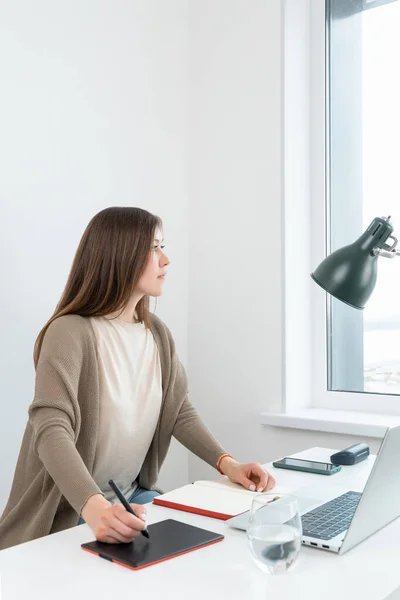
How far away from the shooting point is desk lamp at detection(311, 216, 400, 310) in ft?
4.58

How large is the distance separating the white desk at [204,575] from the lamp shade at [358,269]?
512 mm

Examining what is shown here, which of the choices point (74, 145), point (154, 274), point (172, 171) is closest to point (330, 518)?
point (154, 274)

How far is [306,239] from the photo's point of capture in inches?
101

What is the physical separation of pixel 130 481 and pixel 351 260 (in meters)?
0.84

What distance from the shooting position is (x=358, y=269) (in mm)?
1396

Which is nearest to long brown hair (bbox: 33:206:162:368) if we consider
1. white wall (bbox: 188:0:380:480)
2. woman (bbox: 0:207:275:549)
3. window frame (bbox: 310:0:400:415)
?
woman (bbox: 0:207:275:549)

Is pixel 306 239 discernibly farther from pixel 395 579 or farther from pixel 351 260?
pixel 395 579

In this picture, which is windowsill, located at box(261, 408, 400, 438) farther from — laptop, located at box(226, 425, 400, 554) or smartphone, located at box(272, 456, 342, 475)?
laptop, located at box(226, 425, 400, 554)

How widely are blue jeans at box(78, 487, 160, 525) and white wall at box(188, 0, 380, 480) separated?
2.50ft

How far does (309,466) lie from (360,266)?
506mm

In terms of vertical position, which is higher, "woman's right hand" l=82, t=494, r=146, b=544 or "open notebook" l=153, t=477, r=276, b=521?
"woman's right hand" l=82, t=494, r=146, b=544

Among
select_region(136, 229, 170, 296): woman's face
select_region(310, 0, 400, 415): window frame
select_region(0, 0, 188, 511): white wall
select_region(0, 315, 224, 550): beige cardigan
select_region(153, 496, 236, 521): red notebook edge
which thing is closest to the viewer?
select_region(153, 496, 236, 521): red notebook edge

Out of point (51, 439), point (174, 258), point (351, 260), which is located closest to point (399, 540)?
point (351, 260)

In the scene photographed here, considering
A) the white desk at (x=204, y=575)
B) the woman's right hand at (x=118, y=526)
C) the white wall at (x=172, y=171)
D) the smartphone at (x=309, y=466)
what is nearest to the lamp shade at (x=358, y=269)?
the smartphone at (x=309, y=466)
